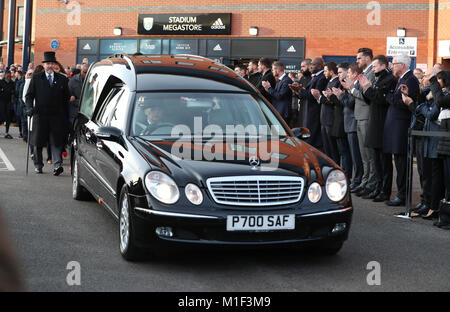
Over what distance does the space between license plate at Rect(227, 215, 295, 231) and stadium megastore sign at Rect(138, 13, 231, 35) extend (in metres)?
26.9

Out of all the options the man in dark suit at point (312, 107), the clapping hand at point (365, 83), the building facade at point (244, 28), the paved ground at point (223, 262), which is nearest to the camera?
the paved ground at point (223, 262)

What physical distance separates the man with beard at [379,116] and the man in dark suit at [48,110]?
5.40m

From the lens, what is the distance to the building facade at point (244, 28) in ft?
94.2

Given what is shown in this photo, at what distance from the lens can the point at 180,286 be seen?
5211 millimetres

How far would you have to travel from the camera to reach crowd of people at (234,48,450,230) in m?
8.84

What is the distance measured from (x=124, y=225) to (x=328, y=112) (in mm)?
6515

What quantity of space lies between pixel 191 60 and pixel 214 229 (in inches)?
125

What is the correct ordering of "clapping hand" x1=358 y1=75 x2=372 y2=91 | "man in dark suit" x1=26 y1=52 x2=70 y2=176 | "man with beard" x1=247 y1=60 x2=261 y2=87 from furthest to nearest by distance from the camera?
"man with beard" x1=247 y1=60 x2=261 y2=87
"man in dark suit" x1=26 y1=52 x2=70 y2=176
"clapping hand" x1=358 y1=75 x2=372 y2=91

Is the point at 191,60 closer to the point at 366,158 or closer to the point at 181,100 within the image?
the point at 181,100

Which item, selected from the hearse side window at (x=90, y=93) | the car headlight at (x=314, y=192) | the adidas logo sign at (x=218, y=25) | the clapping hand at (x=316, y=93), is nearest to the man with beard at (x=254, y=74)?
the clapping hand at (x=316, y=93)

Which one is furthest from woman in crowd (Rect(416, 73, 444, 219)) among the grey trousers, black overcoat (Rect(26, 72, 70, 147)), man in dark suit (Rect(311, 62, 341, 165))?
black overcoat (Rect(26, 72, 70, 147))

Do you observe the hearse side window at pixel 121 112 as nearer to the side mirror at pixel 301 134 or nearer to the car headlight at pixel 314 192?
the side mirror at pixel 301 134

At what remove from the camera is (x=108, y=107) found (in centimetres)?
778

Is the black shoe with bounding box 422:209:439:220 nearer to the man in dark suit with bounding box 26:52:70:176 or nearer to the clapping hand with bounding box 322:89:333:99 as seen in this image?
the clapping hand with bounding box 322:89:333:99
